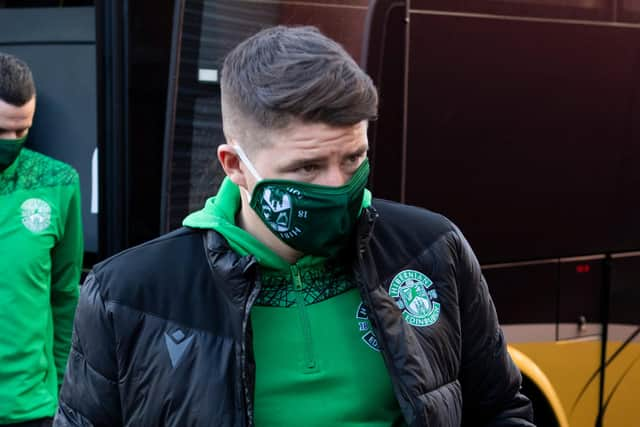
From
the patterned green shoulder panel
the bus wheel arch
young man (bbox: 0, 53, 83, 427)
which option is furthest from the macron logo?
the bus wheel arch

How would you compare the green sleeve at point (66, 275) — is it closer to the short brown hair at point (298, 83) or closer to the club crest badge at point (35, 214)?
the club crest badge at point (35, 214)

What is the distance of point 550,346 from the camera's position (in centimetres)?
424

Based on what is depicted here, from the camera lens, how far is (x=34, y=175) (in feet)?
10.9

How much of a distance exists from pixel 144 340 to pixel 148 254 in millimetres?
164

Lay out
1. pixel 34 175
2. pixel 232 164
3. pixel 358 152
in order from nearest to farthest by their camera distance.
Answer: pixel 358 152 < pixel 232 164 < pixel 34 175

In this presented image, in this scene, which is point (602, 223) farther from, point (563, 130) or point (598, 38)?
point (598, 38)

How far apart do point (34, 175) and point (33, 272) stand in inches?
13.5

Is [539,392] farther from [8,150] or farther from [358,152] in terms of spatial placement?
[358,152]

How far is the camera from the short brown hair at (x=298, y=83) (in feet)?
5.48

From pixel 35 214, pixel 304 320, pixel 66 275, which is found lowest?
pixel 66 275

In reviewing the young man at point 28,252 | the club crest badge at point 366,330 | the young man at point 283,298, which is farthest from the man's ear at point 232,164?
the young man at point 28,252

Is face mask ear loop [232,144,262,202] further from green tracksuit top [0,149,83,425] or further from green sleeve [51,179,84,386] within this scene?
green sleeve [51,179,84,386]

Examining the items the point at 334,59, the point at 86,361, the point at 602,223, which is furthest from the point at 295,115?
the point at 602,223

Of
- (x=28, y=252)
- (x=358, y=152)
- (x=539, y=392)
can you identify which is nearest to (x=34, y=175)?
(x=28, y=252)
